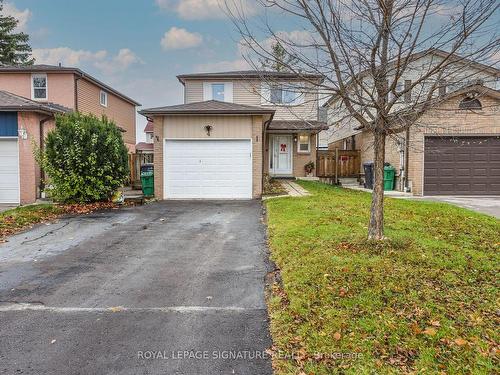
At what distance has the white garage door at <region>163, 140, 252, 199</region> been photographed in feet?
46.8

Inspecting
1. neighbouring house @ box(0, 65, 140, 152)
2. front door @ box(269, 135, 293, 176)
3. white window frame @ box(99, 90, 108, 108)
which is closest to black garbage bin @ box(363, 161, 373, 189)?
front door @ box(269, 135, 293, 176)

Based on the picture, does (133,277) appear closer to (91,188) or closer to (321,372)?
(321,372)

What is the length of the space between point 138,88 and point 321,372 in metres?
25.9

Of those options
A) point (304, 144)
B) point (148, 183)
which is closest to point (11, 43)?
point (148, 183)

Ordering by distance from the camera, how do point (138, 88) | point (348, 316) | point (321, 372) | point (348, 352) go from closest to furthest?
point (321, 372) → point (348, 352) → point (348, 316) → point (138, 88)

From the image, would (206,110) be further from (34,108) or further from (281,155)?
(281,155)

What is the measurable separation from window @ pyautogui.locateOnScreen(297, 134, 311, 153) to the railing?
34.0 inches

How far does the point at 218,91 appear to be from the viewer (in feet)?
71.2

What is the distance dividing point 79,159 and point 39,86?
981cm

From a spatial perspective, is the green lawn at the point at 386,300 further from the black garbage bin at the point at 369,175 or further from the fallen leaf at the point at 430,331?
the black garbage bin at the point at 369,175

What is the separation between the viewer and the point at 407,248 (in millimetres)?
6328

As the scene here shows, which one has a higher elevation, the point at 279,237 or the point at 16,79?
the point at 16,79

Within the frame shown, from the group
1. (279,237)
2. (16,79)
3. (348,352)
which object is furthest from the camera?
(16,79)

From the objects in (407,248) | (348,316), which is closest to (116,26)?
(407,248)
